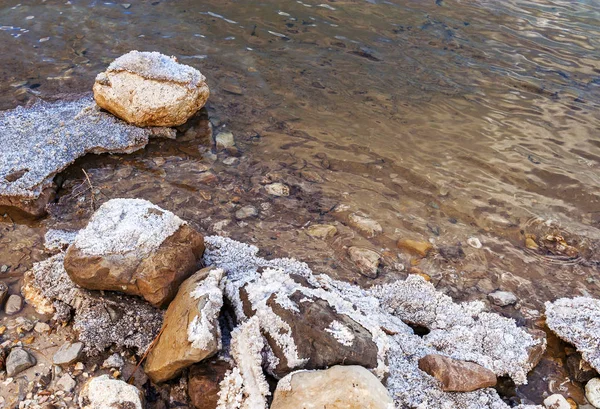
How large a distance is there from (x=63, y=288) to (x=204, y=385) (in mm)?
1221

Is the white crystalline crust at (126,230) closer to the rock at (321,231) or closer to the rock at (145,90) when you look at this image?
the rock at (321,231)

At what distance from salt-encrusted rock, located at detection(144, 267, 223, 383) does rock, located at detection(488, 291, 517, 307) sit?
2036mm

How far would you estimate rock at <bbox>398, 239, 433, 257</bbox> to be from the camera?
3.99 meters

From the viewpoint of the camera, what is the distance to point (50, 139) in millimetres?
4523

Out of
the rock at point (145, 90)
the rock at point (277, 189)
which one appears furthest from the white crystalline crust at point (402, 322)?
the rock at point (145, 90)

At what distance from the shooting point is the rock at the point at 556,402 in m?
2.88

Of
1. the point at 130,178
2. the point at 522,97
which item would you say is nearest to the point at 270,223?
the point at 130,178

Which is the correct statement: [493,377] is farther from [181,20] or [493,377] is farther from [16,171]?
[181,20]

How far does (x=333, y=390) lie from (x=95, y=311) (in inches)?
62.0

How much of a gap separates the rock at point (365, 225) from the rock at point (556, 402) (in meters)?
1.72

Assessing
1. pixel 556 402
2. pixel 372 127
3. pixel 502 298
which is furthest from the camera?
pixel 372 127

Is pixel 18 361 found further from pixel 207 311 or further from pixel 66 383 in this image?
pixel 207 311

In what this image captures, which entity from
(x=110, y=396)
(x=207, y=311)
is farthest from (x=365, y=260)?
(x=110, y=396)

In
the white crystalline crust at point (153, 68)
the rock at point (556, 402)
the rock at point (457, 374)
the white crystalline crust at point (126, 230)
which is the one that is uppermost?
the white crystalline crust at point (153, 68)
